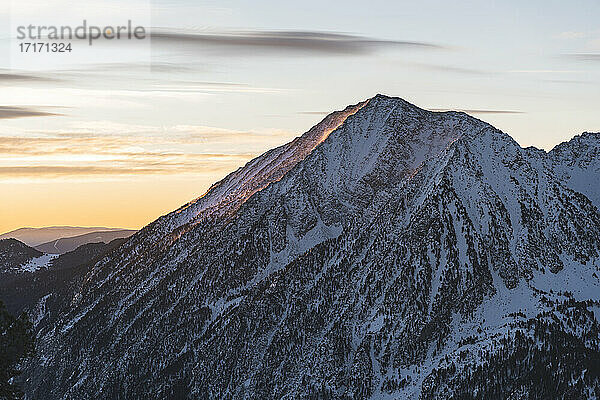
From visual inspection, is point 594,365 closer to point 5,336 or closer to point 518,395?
point 518,395

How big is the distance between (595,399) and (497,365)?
23845 mm

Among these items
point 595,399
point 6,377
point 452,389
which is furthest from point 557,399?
point 6,377

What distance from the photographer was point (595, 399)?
18550 cm

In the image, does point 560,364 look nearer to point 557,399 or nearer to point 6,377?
point 557,399

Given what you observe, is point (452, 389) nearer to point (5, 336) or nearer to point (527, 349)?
point (527, 349)

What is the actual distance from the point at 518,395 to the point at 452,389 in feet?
54.3

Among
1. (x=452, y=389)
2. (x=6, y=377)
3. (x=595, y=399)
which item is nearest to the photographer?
(x=6, y=377)

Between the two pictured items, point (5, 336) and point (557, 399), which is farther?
point (557, 399)

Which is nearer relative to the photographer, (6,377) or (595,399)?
(6,377)

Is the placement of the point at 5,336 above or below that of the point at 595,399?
above

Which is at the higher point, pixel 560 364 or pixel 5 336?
pixel 5 336

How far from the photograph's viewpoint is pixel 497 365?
651 ft

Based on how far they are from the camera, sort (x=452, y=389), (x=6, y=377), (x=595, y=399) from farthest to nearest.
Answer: (x=452, y=389)
(x=595, y=399)
(x=6, y=377)

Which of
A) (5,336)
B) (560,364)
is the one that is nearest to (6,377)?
(5,336)
